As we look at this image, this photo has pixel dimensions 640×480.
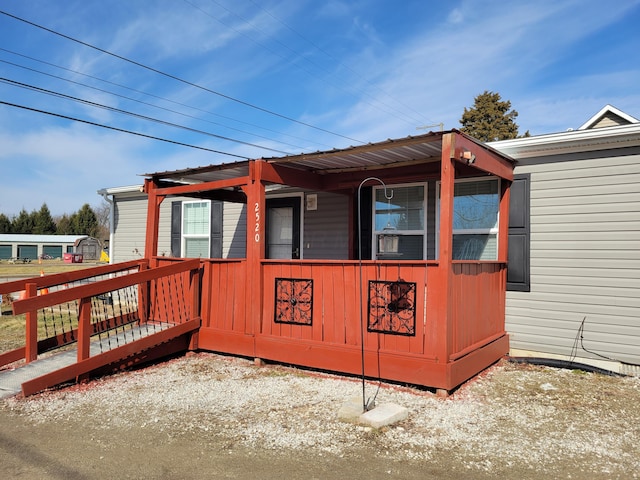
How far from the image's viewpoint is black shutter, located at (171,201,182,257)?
10055mm

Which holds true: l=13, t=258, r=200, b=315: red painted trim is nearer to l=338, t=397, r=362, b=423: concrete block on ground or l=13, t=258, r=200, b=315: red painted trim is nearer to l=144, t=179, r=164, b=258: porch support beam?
l=144, t=179, r=164, b=258: porch support beam

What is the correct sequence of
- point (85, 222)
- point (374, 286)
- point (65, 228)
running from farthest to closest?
point (65, 228) < point (85, 222) < point (374, 286)

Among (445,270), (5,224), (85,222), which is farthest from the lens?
(85,222)

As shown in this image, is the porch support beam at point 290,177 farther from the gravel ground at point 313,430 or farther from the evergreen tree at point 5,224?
the evergreen tree at point 5,224

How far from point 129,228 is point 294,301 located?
7137 millimetres

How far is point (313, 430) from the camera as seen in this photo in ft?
11.6

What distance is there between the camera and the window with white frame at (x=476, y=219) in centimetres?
619

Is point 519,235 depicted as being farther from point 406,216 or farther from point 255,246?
point 255,246

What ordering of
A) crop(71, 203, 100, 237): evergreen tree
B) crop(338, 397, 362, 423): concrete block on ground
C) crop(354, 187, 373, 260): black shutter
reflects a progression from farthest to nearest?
1. crop(71, 203, 100, 237): evergreen tree
2. crop(354, 187, 373, 260): black shutter
3. crop(338, 397, 362, 423): concrete block on ground

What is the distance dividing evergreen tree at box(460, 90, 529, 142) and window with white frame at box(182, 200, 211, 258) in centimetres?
2478

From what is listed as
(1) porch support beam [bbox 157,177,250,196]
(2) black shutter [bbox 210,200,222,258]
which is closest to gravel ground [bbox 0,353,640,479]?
(1) porch support beam [bbox 157,177,250,196]

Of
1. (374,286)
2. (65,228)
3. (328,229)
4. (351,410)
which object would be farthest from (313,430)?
(65,228)

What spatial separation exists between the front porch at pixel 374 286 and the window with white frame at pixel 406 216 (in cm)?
3

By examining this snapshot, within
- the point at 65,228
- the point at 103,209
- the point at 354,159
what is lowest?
the point at 354,159
